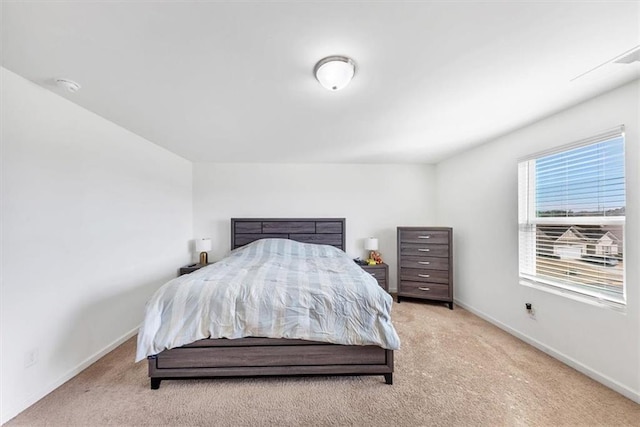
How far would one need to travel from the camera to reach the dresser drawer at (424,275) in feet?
11.2

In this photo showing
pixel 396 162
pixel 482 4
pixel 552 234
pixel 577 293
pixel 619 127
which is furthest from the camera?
pixel 396 162

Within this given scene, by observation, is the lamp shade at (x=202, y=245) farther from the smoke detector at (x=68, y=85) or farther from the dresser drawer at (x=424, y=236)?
the dresser drawer at (x=424, y=236)

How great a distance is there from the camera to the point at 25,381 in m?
1.59

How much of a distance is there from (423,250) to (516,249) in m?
1.11

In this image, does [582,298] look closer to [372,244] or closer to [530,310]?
[530,310]

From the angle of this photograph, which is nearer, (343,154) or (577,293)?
(577,293)

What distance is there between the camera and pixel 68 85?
1.64 meters

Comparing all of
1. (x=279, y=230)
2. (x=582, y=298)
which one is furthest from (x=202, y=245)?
(x=582, y=298)

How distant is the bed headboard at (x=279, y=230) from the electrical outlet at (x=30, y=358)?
229 cm

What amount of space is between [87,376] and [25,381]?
39 cm

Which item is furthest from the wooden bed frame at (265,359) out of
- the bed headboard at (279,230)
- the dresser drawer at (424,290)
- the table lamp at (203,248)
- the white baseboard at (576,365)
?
the bed headboard at (279,230)

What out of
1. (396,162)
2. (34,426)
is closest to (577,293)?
(396,162)

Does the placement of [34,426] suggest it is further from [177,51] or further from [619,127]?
[619,127]

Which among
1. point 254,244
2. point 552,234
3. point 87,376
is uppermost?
point 552,234
